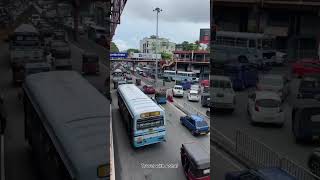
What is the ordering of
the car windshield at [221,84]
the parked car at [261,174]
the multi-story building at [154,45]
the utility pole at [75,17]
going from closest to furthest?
the utility pole at [75,17] < the multi-story building at [154,45] < the car windshield at [221,84] < the parked car at [261,174]

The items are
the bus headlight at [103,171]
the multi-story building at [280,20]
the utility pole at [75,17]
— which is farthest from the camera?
the multi-story building at [280,20]

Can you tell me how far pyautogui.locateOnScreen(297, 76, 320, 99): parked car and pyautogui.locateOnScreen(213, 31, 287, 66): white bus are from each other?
0.62 feet

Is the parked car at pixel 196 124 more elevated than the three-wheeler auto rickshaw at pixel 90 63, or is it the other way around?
the three-wheeler auto rickshaw at pixel 90 63

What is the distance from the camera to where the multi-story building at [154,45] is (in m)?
1.18

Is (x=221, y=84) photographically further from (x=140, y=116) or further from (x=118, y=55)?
(x=118, y=55)

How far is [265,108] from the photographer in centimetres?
185

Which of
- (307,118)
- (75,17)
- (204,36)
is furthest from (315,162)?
(75,17)

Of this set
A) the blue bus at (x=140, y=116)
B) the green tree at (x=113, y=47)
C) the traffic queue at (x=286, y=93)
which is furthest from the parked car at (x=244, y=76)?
the green tree at (x=113, y=47)

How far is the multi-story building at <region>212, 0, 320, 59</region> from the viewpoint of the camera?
167 cm

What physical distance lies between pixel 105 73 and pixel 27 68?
246 mm

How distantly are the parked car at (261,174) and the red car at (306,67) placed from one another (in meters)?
0.58

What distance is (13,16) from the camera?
3.23 feet

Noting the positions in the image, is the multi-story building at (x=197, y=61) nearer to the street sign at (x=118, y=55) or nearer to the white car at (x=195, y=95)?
the white car at (x=195, y=95)

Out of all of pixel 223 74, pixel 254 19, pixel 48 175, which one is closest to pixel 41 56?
pixel 48 175
